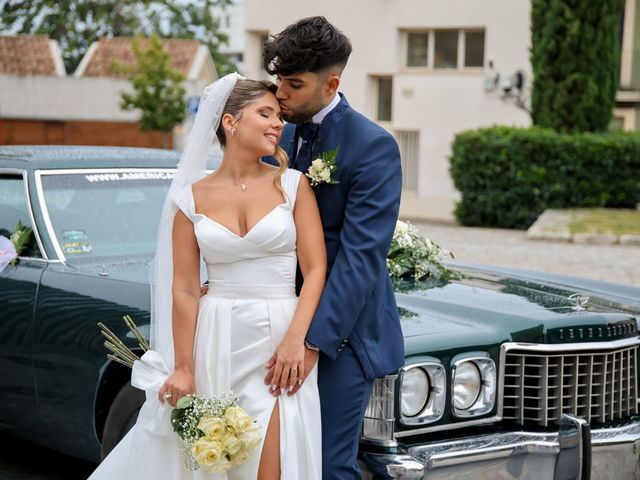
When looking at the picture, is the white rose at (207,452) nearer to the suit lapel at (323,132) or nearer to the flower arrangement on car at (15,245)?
the suit lapel at (323,132)

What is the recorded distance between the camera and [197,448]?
2.90 m

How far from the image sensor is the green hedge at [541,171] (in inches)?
766

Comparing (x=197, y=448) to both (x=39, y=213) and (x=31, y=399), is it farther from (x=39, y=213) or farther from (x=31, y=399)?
(x=39, y=213)

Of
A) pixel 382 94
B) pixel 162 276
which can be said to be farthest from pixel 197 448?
pixel 382 94

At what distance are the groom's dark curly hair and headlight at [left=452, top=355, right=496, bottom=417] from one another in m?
1.22

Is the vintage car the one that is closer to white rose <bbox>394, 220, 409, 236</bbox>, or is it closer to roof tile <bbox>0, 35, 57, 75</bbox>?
white rose <bbox>394, 220, 409, 236</bbox>

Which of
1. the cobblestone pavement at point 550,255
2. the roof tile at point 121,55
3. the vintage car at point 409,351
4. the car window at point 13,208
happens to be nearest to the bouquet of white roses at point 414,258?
the vintage car at point 409,351

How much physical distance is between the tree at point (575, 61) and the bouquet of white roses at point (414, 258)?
16195 millimetres

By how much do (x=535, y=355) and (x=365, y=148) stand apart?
3.89ft

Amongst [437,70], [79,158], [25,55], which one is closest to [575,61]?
[437,70]

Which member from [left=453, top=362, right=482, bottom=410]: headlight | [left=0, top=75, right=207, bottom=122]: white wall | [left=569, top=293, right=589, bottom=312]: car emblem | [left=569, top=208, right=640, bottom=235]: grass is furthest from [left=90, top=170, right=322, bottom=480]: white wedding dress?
[left=0, top=75, right=207, bottom=122]: white wall

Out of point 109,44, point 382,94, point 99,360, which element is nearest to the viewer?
point 99,360

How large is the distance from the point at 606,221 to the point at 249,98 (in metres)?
15.0

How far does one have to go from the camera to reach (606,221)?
17203 millimetres
